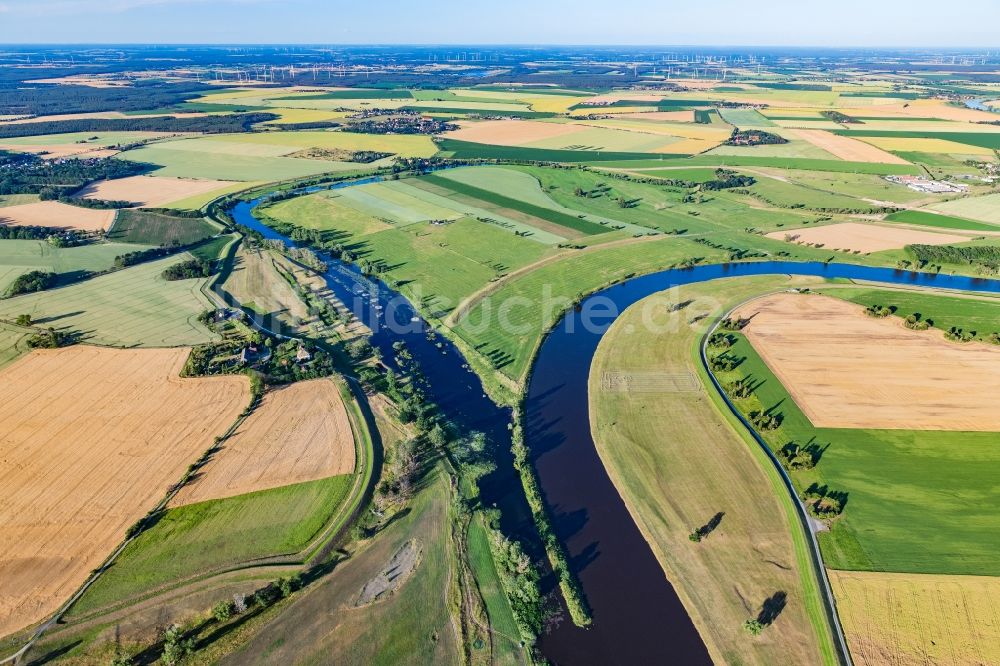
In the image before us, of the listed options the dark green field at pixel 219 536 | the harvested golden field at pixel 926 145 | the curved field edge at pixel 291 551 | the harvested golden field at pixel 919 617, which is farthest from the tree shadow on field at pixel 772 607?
the harvested golden field at pixel 926 145

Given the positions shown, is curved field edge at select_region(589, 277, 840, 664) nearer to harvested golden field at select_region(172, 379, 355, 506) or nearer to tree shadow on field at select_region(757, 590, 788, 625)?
tree shadow on field at select_region(757, 590, 788, 625)

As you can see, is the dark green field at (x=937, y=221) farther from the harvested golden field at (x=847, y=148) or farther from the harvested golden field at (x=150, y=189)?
the harvested golden field at (x=150, y=189)

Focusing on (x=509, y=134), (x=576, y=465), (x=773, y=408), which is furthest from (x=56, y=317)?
(x=509, y=134)

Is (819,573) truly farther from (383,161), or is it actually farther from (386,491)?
(383,161)

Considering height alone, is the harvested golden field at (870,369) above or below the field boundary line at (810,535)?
above

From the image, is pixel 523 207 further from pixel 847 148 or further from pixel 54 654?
pixel 847 148

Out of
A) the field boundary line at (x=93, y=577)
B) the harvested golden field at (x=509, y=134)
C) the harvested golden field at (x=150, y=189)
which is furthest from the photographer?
the harvested golden field at (x=509, y=134)

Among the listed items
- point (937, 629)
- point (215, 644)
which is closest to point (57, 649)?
point (215, 644)
